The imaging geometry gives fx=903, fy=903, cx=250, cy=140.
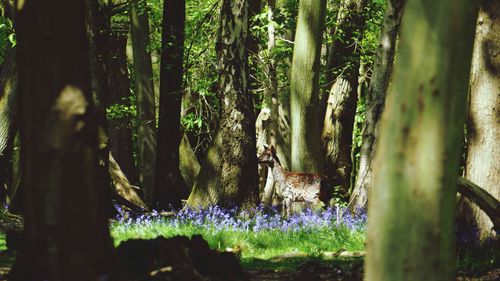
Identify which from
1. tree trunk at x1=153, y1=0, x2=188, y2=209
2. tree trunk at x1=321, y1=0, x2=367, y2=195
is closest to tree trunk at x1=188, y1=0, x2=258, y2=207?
tree trunk at x1=153, y1=0, x2=188, y2=209

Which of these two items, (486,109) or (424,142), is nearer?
(424,142)

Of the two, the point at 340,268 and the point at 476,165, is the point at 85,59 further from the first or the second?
the point at 476,165

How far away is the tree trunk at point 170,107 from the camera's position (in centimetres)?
1848

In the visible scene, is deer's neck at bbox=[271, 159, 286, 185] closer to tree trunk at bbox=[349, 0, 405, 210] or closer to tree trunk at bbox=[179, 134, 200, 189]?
tree trunk at bbox=[349, 0, 405, 210]

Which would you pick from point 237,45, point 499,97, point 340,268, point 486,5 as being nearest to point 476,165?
point 499,97

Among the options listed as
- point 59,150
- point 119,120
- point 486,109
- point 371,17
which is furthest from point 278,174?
point 119,120

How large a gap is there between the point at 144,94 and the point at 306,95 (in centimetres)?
991

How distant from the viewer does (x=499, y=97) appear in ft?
32.7

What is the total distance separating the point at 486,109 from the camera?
996 centimetres

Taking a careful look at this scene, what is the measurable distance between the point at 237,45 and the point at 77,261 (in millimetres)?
9918

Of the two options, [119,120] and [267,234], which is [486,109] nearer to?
[267,234]

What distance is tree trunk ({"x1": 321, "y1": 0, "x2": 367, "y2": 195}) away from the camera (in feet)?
69.1

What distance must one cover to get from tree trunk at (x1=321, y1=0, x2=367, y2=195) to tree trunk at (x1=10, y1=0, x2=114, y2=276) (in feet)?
51.9

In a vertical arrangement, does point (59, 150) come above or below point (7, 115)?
below
